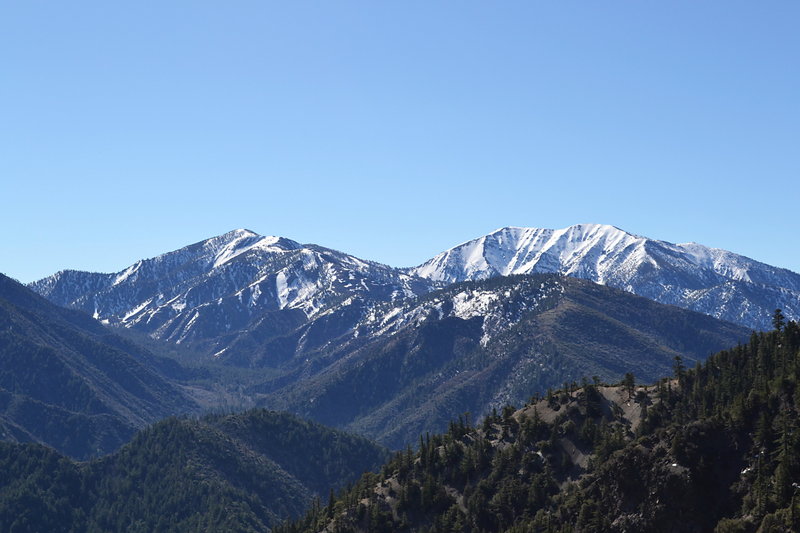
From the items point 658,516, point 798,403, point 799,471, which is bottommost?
point 658,516

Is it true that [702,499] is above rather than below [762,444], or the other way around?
below

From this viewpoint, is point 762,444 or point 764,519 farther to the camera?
point 762,444

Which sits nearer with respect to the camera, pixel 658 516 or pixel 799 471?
pixel 799 471

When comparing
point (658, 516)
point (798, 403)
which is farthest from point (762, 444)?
point (658, 516)

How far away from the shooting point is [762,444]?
641 feet

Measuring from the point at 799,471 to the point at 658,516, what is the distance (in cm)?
3288

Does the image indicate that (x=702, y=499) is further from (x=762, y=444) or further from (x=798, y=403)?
(x=798, y=403)

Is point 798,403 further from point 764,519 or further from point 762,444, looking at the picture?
point 764,519

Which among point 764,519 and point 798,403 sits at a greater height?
point 798,403

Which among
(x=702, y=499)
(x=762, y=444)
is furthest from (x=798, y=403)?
(x=702, y=499)

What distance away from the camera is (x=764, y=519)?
17088cm

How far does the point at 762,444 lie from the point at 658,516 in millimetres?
27615

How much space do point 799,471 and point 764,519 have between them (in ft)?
47.0

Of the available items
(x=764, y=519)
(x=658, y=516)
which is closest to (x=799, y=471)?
(x=764, y=519)
